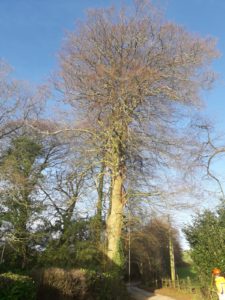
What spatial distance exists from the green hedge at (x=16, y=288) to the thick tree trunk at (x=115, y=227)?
25.5 feet

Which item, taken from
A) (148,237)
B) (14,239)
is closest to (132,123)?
→ (14,239)

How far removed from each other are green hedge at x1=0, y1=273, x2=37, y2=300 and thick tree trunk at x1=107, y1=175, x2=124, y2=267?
7773mm

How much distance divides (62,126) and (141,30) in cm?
624

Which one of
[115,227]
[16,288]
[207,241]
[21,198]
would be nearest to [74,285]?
[16,288]

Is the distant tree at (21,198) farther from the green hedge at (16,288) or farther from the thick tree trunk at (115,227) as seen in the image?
the green hedge at (16,288)

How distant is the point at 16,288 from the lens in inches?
277

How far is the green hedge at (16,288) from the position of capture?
668cm

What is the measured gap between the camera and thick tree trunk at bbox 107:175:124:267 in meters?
15.3

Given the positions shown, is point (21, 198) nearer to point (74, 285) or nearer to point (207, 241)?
point (74, 285)

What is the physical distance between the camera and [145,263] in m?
30.8

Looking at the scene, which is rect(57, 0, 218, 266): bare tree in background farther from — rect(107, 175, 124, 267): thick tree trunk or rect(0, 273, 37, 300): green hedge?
rect(0, 273, 37, 300): green hedge

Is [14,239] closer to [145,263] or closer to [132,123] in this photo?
Result: [132,123]

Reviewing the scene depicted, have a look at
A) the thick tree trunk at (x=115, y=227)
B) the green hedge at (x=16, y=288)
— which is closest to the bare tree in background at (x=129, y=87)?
the thick tree trunk at (x=115, y=227)

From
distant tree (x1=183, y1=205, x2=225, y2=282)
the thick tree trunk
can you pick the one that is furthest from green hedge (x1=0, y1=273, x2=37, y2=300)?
the thick tree trunk
